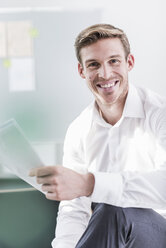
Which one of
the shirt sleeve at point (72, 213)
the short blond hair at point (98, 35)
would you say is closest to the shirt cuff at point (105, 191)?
the shirt sleeve at point (72, 213)

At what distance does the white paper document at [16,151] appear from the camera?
0.88m

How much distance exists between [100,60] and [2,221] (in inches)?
34.4

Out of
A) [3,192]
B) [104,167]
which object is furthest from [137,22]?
[3,192]

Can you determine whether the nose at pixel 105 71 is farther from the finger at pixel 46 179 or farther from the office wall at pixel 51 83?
the office wall at pixel 51 83

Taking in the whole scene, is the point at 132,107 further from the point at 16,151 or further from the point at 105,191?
the point at 16,151

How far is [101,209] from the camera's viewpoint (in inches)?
38.7

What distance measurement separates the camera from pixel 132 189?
1.00 meters

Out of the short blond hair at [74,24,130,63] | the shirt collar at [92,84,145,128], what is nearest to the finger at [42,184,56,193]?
the shirt collar at [92,84,145,128]

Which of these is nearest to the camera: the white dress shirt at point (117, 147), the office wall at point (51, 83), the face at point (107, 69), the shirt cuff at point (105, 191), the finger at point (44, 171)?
the finger at point (44, 171)

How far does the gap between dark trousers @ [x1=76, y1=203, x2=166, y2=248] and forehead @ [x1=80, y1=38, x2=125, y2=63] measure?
0.54 m

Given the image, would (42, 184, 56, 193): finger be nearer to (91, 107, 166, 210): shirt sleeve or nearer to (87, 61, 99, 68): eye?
(91, 107, 166, 210): shirt sleeve

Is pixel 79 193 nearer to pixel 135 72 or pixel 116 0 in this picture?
pixel 135 72

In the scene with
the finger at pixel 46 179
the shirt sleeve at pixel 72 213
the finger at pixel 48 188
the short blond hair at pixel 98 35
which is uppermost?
the short blond hair at pixel 98 35

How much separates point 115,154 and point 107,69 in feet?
0.99
